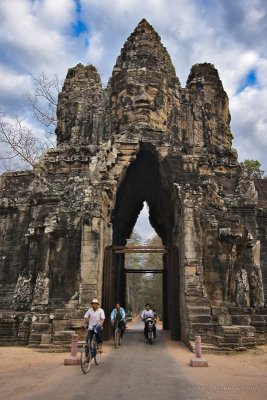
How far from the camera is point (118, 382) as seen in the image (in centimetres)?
602

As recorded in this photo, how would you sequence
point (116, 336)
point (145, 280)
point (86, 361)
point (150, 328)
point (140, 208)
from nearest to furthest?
1. point (86, 361)
2. point (116, 336)
3. point (150, 328)
4. point (140, 208)
5. point (145, 280)

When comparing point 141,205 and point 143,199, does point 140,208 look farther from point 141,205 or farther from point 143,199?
point 143,199

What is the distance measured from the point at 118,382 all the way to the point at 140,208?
12.9 metres

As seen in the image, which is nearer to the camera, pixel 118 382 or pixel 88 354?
pixel 118 382

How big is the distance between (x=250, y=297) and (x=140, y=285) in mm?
40110

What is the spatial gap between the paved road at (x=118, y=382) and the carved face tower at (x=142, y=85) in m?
9.28

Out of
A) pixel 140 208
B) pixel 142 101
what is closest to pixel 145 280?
pixel 140 208

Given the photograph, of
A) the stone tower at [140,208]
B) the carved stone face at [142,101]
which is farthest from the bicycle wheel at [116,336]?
the carved stone face at [142,101]

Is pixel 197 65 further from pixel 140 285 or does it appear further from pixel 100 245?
pixel 140 285

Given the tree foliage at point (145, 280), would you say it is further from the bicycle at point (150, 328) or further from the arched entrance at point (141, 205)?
the bicycle at point (150, 328)

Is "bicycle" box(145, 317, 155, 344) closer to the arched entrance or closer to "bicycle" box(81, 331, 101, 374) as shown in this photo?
the arched entrance

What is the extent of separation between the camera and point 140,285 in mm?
52000

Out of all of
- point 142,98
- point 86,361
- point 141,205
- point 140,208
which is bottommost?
point 86,361

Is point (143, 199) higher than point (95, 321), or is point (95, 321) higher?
point (143, 199)
